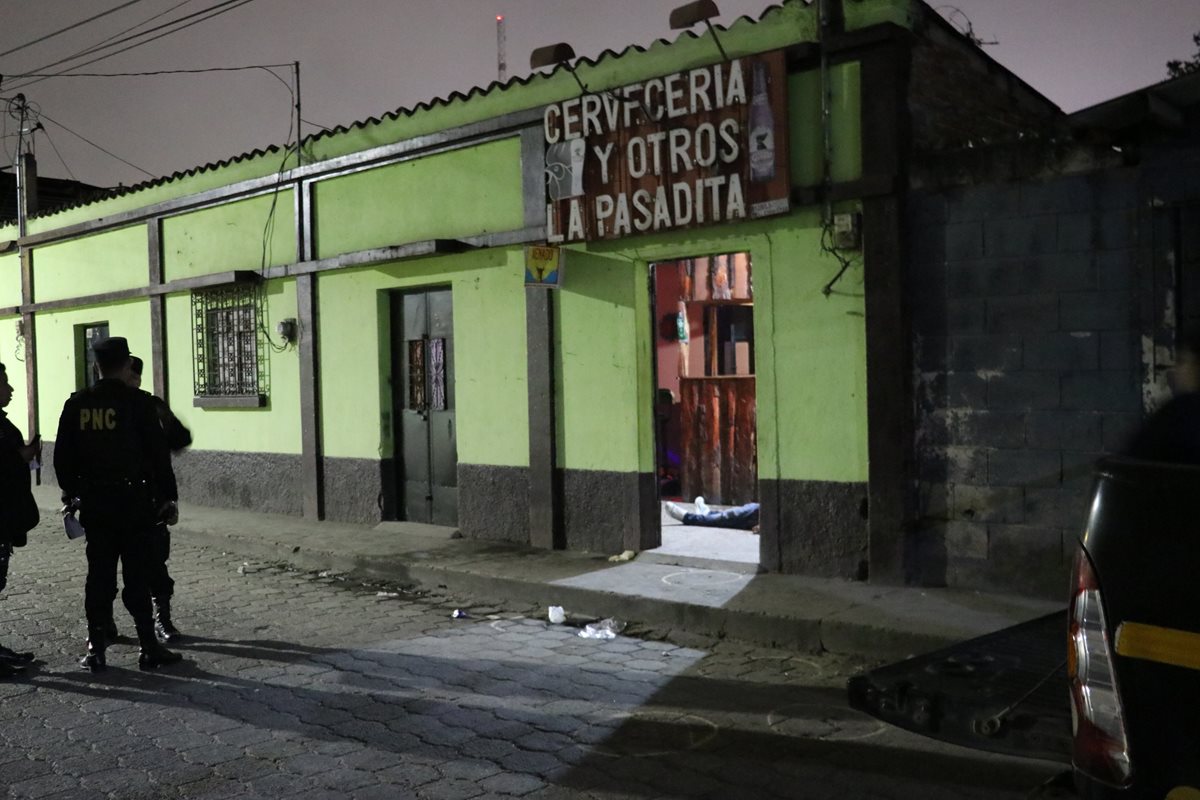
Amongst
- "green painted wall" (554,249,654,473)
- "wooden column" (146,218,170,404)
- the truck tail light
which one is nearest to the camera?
the truck tail light

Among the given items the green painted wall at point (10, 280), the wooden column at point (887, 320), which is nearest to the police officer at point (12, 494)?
the wooden column at point (887, 320)

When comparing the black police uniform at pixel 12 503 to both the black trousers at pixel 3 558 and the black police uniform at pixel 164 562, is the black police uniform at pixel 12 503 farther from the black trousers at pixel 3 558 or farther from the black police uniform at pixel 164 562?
the black police uniform at pixel 164 562

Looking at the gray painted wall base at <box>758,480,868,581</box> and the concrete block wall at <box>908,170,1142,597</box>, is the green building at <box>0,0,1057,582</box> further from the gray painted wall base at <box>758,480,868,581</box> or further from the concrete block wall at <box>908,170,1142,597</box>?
the concrete block wall at <box>908,170,1142,597</box>

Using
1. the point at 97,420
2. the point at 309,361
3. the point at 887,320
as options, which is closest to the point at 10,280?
the point at 309,361

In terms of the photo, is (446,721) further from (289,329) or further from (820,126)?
(289,329)

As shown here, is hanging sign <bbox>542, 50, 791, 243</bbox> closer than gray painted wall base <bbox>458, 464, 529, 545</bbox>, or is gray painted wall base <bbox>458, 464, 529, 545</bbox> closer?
hanging sign <bbox>542, 50, 791, 243</bbox>

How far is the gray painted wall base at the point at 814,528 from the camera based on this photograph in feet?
24.6

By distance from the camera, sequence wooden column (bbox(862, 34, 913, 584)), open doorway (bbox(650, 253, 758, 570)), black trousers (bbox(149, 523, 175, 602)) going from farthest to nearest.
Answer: open doorway (bbox(650, 253, 758, 570)) < wooden column (bbox(862, 34, 913, 584)) < black trousers (bbox(149, 523, 175, 602))

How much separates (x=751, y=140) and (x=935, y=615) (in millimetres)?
3786

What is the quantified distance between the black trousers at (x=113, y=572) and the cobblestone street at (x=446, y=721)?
0.31m

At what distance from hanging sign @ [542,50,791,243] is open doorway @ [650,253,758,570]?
61cm

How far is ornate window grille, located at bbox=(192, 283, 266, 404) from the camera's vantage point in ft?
41.5

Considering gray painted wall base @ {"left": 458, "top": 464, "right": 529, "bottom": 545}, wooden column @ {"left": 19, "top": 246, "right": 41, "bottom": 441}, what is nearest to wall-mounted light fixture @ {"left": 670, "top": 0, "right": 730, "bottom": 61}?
gray painted wall base @ {"left": 458, "top": 464, "right": 529, "bottom": 545}

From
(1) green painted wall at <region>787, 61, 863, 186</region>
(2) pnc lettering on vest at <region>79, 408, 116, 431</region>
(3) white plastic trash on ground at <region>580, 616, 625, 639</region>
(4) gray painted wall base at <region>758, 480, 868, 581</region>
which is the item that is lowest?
(3) white plastic trash on ground at <region>580, 616, 625, 639</region>
